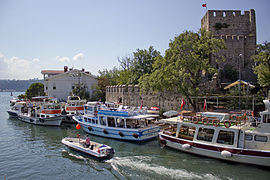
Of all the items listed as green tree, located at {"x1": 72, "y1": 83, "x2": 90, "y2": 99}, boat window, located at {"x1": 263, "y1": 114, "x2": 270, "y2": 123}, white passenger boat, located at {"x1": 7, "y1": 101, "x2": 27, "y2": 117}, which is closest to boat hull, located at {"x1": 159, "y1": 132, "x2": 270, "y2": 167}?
boat window, located at {"x1": 263, "y1": 114, "x2": 270, "y2": 123}

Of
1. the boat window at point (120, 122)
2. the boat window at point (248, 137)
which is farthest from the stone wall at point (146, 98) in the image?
the boat window at point (248, 137)

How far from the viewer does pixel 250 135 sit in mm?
13906

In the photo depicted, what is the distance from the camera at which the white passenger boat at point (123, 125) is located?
1938 cm

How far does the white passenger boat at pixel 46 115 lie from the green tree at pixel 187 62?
1381 centimetres

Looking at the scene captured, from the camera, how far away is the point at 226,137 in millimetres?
14656

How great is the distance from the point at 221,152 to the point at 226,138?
43.6 inches

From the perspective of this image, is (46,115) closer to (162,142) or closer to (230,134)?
(162,142)

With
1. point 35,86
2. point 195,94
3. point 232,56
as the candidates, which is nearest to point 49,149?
point 195,94

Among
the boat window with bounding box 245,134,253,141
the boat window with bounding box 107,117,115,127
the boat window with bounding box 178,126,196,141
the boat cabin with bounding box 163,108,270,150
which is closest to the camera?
the boat cabin with bounding box 163,108,270,150

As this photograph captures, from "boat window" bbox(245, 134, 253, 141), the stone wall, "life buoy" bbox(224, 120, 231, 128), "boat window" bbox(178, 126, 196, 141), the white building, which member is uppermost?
the white building

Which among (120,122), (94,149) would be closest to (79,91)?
(120,122)

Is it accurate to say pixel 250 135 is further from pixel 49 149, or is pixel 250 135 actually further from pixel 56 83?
pixel 56 83

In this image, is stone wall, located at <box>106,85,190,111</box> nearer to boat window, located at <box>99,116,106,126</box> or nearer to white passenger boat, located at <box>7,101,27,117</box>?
boat window, located at <box>99,116,106,126</box>

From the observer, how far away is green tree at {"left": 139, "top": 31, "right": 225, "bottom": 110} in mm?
23719
